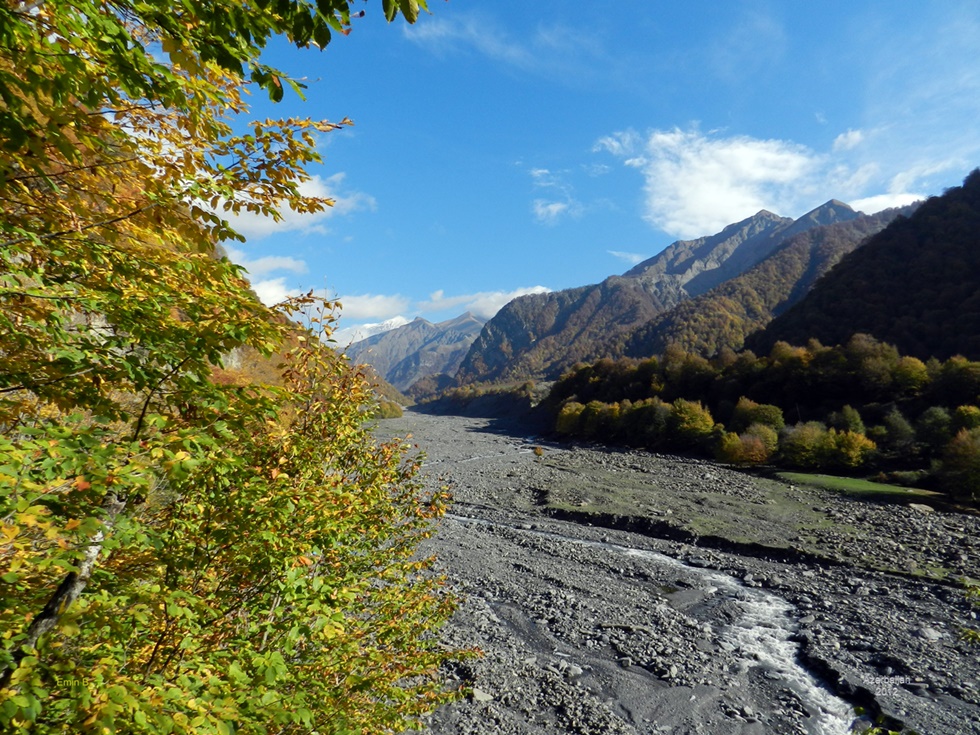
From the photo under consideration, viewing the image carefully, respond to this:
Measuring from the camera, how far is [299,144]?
4133mm

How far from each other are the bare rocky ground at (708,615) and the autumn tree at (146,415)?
3818mm

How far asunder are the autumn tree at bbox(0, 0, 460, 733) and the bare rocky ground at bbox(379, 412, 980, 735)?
12.5 ft

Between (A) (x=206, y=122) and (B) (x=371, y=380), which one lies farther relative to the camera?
(B) (x=371, y=380)

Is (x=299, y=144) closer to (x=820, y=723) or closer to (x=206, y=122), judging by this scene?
(x=206, y=122)

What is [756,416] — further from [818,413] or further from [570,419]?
[570,419]

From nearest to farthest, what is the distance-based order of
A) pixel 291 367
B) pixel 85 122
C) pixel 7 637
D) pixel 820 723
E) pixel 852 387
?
pixel 7 637
pixel 85 122
pixel 291 367
pixel 820 723
pixel 852 387

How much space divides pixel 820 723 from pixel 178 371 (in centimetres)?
1533

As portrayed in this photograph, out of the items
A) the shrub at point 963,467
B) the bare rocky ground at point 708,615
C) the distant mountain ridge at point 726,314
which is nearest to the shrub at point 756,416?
the shrub at point 963,467

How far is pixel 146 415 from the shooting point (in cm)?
362

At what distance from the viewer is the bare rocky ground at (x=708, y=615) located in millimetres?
12023

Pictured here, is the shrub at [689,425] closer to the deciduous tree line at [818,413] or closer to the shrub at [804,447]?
the deciduous tree line at [818,413]

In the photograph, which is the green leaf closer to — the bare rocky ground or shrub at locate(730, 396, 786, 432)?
the bare rocky ground

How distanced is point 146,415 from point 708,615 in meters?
19.0

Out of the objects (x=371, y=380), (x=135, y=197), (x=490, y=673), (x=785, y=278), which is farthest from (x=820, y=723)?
(x=785, y=278)
